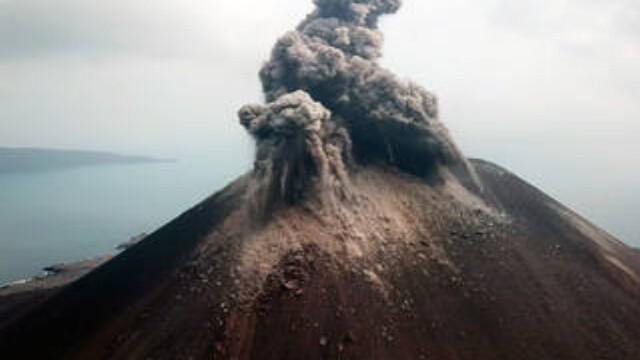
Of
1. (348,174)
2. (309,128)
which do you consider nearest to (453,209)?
(348,174)

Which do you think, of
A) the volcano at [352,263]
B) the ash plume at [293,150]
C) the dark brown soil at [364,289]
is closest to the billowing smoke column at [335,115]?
the ash plume at [293,150]

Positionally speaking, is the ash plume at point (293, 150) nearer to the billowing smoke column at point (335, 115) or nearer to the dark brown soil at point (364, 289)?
the billowing smoke column at point (335, 115)

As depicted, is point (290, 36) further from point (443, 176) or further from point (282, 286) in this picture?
point (282, 286)

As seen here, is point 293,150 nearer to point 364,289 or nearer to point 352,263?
point 352,263

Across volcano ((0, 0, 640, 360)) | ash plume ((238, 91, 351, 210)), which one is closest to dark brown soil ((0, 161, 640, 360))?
volcano ((0, 0, 640, 360))

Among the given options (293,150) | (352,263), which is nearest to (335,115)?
(293,150)

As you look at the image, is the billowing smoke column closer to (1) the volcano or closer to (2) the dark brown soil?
(1) the volcano
